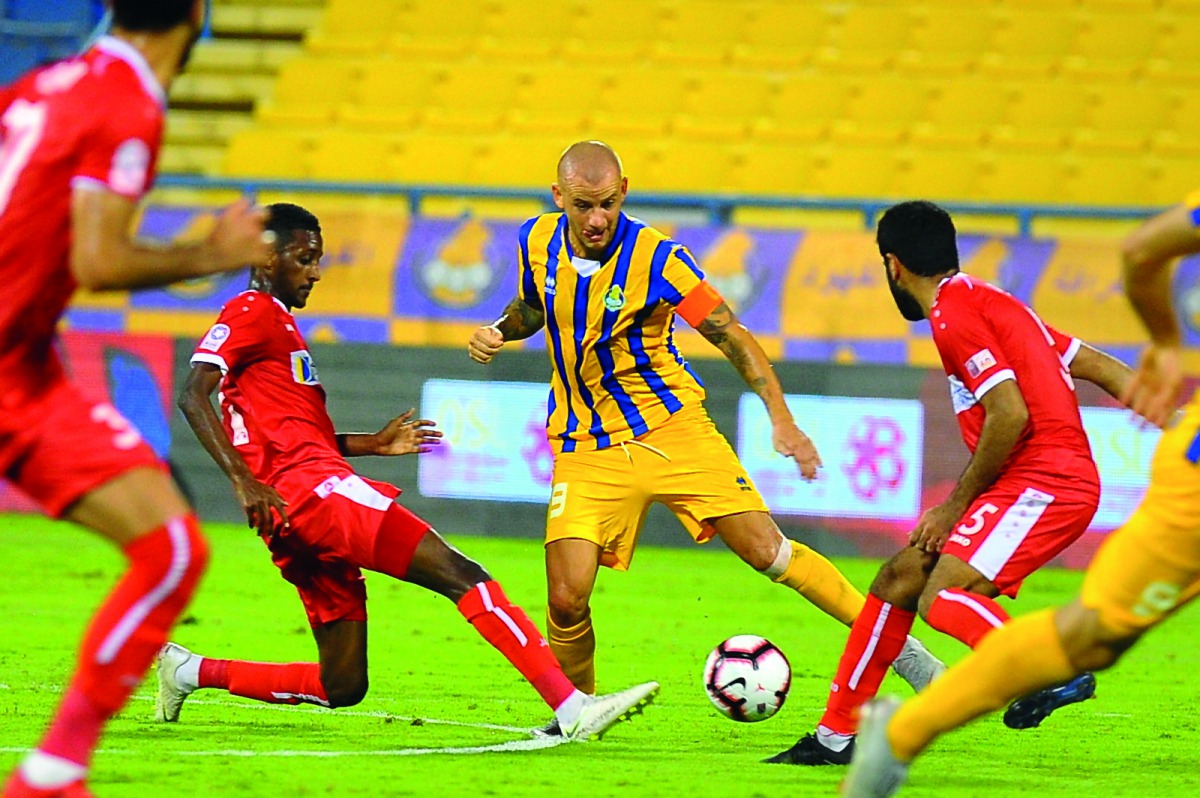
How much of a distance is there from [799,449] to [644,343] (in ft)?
4.24

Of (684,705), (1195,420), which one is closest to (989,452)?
(1195,420)

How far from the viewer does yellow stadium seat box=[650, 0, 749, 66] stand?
64.7 feet

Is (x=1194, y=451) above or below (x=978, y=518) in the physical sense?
above

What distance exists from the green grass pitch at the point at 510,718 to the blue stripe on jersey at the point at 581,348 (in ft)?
3.98

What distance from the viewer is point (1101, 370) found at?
638cm

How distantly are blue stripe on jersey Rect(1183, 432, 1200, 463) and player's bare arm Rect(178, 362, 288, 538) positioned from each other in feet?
10.7

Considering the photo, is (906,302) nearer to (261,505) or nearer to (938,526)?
(938,526)

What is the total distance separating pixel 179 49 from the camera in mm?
4457

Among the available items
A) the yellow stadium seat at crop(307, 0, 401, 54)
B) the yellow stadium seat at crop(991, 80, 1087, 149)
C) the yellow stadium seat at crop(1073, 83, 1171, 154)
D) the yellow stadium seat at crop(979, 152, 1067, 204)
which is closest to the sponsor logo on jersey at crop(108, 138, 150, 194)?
the yellow stadium seat at crop(979, 152, 1067, 204)

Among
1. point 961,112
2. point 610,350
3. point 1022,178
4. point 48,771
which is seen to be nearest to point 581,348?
point 610,350

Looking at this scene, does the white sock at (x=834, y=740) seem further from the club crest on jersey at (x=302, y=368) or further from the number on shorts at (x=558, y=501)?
the club crest on jersey at (x=302, y=368)

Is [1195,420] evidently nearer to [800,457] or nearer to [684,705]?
[800,457]

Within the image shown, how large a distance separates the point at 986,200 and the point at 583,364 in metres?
11.4

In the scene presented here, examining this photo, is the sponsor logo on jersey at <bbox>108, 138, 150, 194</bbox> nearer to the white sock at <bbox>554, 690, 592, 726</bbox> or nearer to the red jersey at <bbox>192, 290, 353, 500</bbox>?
the red jersey at <bbox>192, 290, 353, 500</bbox>
